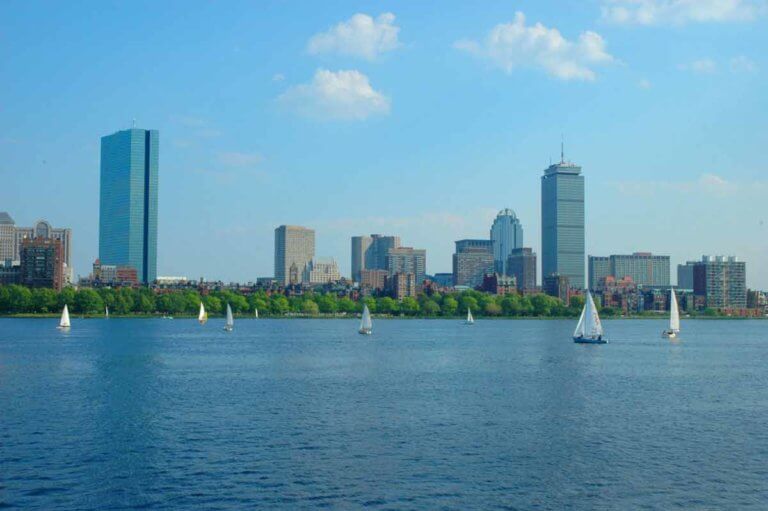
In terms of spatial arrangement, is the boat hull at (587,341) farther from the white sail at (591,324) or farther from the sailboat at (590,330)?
the white sail at (591,324)

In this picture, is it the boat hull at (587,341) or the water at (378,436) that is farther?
the boat hull at (587,341)

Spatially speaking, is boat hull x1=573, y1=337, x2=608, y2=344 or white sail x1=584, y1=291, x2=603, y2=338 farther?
white sail x1=584, y1=291, x2=603, y2=338

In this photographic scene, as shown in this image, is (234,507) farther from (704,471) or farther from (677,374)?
(677,374)

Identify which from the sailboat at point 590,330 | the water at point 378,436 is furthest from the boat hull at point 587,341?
the water at point 378,436

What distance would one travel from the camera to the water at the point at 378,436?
130 ft

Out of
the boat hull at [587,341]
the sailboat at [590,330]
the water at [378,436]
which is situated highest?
the sailboat at [590,330]

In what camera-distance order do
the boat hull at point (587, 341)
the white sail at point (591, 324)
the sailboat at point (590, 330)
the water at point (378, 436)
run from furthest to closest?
1. the white sail at point (591, 324)
2. the sailboat at point (590, 330)
3. the boat hull at point (587, 341)
4. the water at point (378, 436)

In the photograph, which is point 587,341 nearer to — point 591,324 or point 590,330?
point 590,330

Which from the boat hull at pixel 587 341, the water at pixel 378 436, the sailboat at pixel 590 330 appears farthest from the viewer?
the sailboat at pixel 590 330

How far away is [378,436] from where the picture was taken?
5244 cm

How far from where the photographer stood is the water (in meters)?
39.7

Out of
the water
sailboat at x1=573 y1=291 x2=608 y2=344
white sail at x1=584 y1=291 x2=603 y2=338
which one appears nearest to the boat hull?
sailboat at x1=573 y1=291 x2=608 y2=344

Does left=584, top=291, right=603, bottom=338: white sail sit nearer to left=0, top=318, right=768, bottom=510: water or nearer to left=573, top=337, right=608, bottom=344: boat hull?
left=573, top=337, right=608, bottom=344: boat hull

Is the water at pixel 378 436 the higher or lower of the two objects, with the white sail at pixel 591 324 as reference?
lower
